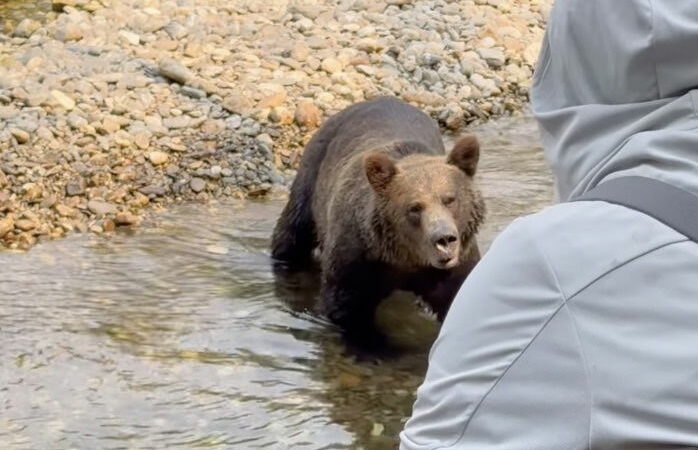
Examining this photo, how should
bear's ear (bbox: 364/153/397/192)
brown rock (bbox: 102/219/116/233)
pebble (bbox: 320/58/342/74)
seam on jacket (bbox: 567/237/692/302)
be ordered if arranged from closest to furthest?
seam on jacket (bbox: 567/237/692/302) → bear's ear (bbox: 364/153/397/192) → brown rock (bbox: 102/219/116/233) → pebble (bbox: 320/58/342/74)

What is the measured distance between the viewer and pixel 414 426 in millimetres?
1692

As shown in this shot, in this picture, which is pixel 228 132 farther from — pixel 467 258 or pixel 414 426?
pixel 414 426

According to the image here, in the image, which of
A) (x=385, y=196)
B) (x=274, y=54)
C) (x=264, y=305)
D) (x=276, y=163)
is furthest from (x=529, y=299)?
(x=274, y=54)

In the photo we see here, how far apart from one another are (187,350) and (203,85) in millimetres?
4622

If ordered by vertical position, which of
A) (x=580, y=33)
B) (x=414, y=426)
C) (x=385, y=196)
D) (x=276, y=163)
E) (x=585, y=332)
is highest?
(x=580, y=33)

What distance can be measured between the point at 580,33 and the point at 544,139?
8.2 inches

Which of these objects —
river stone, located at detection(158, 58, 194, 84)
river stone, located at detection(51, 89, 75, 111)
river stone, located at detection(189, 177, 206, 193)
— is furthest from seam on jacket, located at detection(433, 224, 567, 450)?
river stone, located at detection(158, 58, 194, 84)

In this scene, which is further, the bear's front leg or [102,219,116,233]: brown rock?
[102,219,116,233]: brown rock

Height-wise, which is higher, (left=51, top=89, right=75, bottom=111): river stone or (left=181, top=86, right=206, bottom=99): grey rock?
(left=51, top=89, right=75, bottom=111): river stone

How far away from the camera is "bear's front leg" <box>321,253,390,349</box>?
7.33 m

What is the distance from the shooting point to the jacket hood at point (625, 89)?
154cm

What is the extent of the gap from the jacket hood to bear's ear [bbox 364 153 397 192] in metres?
5.47

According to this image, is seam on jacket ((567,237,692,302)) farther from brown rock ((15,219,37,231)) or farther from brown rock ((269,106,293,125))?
brown rock ((269,106,293,125))

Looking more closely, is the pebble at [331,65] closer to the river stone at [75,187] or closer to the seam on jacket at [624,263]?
the river stone at [75,187]
